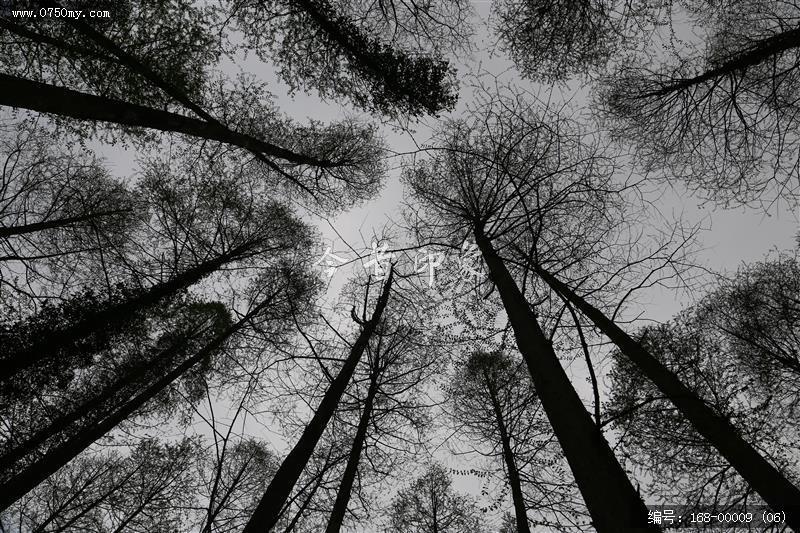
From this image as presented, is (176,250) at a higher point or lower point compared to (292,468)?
higher

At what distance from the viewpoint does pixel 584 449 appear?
7.40ft

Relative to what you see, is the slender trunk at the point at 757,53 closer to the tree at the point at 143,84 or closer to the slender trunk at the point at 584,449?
the slender trunk at the point at 584,449

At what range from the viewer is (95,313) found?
21.3ft

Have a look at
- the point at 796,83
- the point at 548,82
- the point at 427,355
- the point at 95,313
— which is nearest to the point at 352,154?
the point at 548,82

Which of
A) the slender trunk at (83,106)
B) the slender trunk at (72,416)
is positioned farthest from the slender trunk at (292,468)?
the slender trunk at (72,416)

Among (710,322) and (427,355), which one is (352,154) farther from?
(710,322)

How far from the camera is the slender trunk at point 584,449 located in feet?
6.23

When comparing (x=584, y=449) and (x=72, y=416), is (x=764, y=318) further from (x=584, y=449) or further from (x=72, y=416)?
(x=72, y=416)

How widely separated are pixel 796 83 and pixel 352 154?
877cm


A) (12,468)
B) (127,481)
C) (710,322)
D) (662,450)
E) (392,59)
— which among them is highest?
→ (710,322)

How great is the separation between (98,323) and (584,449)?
8152 millimetres

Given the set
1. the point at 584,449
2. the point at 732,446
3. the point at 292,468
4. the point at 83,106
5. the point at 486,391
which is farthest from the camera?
the point at 486,391

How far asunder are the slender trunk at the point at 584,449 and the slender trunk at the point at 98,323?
7586 millimetres

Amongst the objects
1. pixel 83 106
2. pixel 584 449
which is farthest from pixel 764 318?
pixel 83 106
